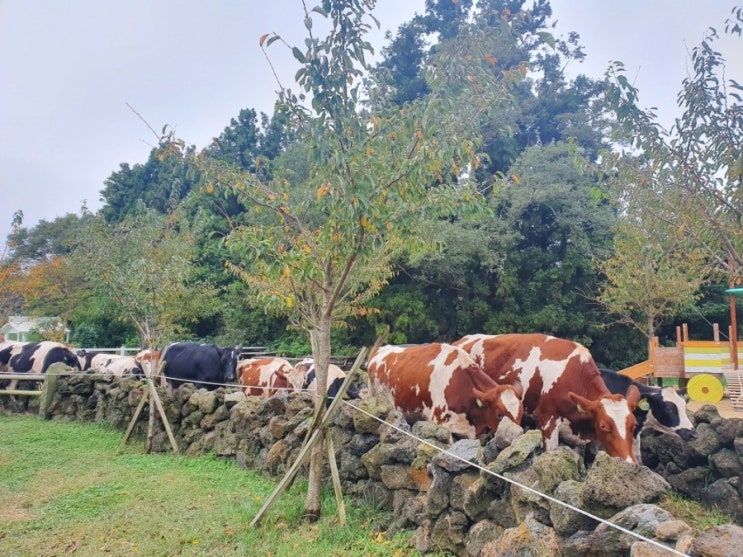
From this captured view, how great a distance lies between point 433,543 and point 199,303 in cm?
1620

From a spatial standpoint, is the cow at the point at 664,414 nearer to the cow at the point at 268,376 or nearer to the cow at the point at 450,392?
the cow at the point at 450,392

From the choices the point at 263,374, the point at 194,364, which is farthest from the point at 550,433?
the point at 194,364

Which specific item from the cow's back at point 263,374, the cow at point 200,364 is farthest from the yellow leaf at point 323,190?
the cow at point 200,364

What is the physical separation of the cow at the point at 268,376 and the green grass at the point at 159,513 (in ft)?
10.3

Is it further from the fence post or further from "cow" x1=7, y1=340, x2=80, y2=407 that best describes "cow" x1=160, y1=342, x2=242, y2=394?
"cow" x1=7, y1=340, x2=80, y2=407

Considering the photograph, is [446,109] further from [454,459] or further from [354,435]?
[354,435]

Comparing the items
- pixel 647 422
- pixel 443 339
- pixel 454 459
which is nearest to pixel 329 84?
pixel 454 459

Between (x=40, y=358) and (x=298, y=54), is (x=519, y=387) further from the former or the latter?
(x=40, y=358)

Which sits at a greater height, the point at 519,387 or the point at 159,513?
the point at 519,387

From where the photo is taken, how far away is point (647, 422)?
654 cm

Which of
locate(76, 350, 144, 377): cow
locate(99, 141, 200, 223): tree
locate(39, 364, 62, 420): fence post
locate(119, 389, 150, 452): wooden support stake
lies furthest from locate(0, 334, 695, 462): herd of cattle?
locate(99, 141, 200, 223): tree

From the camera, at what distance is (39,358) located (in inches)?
566

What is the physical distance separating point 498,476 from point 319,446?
214 centimetres

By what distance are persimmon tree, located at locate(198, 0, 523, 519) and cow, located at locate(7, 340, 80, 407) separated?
11301mm
